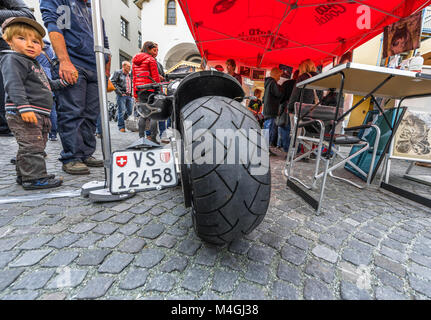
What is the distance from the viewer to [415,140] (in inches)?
96.0

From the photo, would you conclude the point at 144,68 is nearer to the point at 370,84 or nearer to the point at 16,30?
the point at 16,30

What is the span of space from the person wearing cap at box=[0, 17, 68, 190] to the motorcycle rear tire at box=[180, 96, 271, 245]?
1.68 metres

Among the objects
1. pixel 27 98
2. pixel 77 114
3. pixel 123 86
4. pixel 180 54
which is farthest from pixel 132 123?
pixel 180 54

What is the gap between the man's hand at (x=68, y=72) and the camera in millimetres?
1808

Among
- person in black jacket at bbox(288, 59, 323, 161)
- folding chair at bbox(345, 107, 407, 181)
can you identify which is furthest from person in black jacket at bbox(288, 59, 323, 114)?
folding chair at bbox(345, 107, 407, 181)

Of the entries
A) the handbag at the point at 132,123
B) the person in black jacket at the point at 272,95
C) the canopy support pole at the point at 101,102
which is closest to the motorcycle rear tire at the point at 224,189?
the canopy support pole at the point at 101,102

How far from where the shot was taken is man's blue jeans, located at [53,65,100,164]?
6.64 ft

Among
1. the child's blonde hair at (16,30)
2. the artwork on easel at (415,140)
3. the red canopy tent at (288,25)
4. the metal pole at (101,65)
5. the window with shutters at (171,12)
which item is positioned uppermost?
the window with shutters at (171,12)

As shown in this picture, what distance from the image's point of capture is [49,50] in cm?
380

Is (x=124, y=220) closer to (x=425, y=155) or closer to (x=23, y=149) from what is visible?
(x=23, y=149)

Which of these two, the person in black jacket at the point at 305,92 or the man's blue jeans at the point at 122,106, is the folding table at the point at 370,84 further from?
the man's blue jeans at the point at 122,106

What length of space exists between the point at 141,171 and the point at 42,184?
3.87 feet

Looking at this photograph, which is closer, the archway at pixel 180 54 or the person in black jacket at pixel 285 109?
the person in black jacket at pixel 285 109
